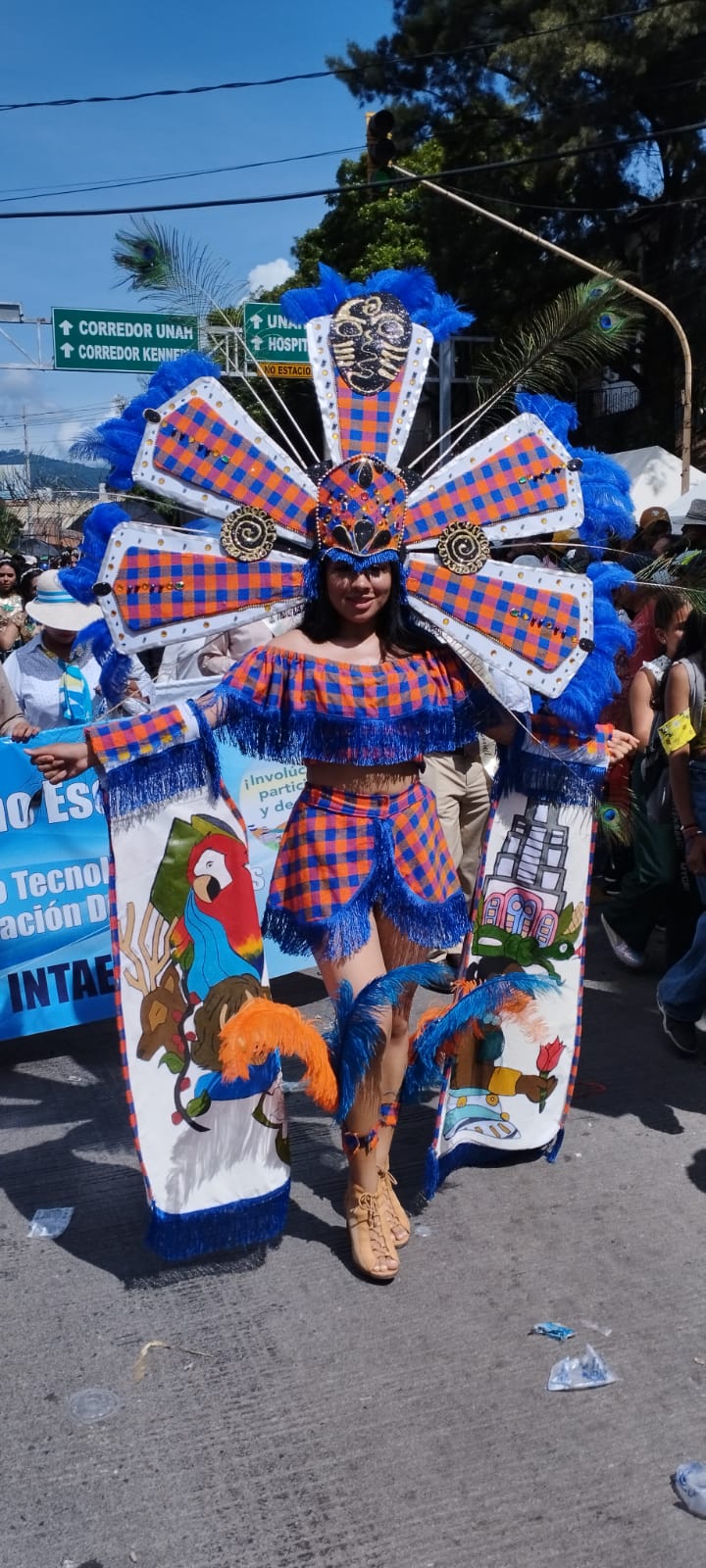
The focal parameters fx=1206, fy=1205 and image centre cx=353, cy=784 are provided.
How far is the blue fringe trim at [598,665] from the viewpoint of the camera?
2967 millimetres

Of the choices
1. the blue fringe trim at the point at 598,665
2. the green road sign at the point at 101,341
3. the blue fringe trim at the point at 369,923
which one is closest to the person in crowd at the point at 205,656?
the blue fringe trim at the point at 369,923

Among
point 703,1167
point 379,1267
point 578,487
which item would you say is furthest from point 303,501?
point 703,1167

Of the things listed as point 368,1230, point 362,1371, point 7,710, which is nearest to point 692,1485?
point 362,1371

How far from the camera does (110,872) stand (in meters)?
2.87

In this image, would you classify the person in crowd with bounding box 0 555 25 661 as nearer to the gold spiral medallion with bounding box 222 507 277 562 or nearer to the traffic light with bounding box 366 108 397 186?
the gold spiral medallion with bounding box 222 507 277 562

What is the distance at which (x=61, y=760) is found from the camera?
2.73 m

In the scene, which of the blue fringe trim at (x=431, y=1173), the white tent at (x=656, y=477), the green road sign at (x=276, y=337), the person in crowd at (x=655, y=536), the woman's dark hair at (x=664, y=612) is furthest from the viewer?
the white tent at (x=656, y=477)

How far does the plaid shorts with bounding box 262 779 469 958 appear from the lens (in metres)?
2.86

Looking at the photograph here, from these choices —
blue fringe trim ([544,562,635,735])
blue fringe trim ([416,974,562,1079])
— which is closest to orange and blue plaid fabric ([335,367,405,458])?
blue fringe trim ([544,562,635,735])

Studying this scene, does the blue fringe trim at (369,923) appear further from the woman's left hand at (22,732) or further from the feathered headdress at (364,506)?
the woman's left hand at (22,732)

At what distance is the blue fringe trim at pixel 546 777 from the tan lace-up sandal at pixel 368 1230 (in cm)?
98

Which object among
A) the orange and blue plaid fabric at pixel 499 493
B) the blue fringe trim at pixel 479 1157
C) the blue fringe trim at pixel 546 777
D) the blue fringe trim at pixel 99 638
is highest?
the orange and blue plaid fabric at pixel 499 493

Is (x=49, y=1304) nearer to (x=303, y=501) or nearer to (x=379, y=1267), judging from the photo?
(x=379, y=1267)

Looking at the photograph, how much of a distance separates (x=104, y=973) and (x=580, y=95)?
16.6 meters
